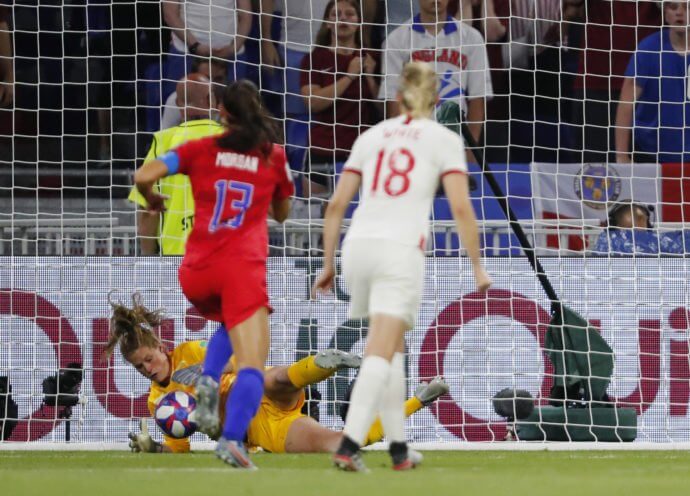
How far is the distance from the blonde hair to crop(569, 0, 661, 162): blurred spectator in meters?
7.02

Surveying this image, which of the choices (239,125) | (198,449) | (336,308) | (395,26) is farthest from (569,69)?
(239,125)

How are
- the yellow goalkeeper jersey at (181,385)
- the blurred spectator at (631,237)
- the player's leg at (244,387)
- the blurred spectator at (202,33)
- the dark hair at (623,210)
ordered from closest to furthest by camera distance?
the player's leg at (244,387), the yellow goalkeeper jersey at (181,385), the blurred spectator at (631,237), the dark hair at (623,210), the blurred spectator at (202,33)

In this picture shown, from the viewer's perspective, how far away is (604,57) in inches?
518

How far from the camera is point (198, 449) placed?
350 inches

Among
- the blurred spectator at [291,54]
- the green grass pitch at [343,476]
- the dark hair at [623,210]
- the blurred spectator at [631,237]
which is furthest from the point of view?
the blurred spectator at [291,54]

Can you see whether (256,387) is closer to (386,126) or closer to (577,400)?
(386,126)

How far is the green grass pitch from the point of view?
16.0 ft

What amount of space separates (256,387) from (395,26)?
6219mm

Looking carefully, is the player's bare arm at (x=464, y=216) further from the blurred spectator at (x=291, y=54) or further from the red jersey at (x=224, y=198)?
the blurred spectator at (x=291, y=54)

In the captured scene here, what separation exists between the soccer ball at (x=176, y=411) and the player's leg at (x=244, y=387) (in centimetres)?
168

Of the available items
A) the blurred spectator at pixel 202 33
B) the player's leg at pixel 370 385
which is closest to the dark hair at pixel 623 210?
the blurred spectator at pixel 202 33

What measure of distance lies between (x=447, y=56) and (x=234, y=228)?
218 inches

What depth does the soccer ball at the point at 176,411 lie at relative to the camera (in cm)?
782

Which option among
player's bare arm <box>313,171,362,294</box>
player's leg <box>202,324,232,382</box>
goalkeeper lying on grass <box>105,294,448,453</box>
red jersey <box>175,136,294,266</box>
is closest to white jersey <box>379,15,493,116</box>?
goalkeeper lying on grass <box>105,294,448,453</box>
